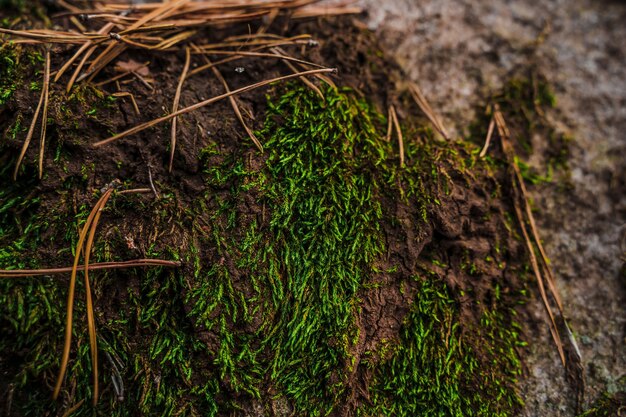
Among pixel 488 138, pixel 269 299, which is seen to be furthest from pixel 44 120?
pixel 488 138

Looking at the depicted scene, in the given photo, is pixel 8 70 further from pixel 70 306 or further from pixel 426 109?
pixel 426 109

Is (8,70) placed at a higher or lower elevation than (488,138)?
higher

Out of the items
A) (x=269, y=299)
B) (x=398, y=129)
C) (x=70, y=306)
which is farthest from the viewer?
(x=398, y=129)

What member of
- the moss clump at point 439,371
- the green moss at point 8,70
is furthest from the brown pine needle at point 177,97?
the moss clump at point 439,371

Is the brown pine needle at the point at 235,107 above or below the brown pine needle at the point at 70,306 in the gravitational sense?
above

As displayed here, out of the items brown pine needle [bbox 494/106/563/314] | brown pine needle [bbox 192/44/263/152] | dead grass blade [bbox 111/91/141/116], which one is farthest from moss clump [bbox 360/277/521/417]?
dead grass blade [bbox 111/91/141/116]

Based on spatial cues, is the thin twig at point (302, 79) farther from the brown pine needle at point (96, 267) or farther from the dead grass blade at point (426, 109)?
the brown pine needle at point (96, 267)

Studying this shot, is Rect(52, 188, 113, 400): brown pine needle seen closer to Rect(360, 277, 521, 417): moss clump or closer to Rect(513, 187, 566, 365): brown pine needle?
Rect(360, 277, 521, 417): moss clump
